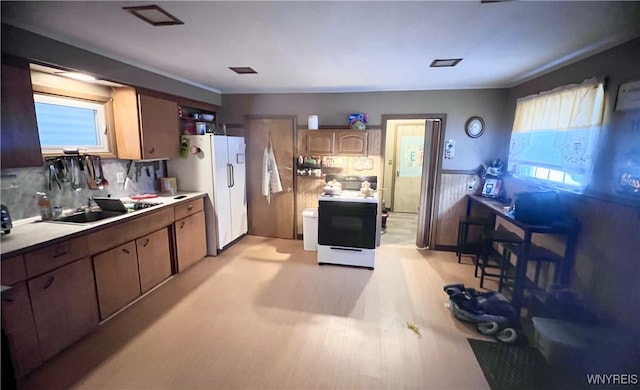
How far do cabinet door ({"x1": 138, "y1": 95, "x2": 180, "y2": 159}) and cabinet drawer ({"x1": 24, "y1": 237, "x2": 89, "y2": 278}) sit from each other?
3.92ft

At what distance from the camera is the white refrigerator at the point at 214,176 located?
11.9ft

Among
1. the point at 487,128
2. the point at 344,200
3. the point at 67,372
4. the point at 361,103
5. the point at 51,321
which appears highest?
the point at 361,103

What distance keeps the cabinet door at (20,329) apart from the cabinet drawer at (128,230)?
0.49 m

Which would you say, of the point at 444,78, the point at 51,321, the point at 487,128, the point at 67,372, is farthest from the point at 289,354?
the point at 487,128

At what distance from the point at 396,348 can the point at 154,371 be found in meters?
1.75

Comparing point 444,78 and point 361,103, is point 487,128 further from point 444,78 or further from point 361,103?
point 361,103

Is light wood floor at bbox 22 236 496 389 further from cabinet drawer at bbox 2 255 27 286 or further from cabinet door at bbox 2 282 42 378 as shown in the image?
cabinet drawer at bbox 2 255 27 286

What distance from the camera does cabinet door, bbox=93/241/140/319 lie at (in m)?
2.33

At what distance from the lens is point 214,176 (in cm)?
366

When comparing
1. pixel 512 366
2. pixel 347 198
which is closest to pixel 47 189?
pixel 347 198

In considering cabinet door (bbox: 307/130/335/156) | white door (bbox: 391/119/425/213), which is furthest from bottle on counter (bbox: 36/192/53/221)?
white door (bbox: 391/119/425/213)

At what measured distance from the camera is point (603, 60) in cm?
221

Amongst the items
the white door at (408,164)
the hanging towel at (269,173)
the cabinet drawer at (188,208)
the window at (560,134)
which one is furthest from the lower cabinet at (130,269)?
the white door at (408,164)

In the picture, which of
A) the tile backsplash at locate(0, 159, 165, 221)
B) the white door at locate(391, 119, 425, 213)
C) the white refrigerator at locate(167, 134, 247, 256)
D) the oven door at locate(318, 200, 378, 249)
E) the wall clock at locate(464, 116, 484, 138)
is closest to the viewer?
the tile backsplash at locate(0, 159, 165, 221)
